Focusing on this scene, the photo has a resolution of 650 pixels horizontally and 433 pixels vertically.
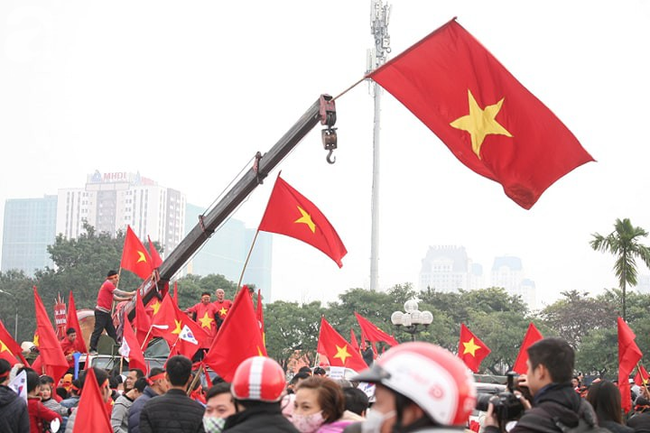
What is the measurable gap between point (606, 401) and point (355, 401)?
1.88m

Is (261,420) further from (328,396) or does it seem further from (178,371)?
(178,371)

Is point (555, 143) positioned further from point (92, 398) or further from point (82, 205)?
point (82, 205)

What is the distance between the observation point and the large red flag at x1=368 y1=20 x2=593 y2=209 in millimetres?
9836

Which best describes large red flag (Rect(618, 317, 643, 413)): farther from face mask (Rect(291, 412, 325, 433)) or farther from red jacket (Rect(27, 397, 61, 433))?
face mask (Rect(291, 412, 325, 433))

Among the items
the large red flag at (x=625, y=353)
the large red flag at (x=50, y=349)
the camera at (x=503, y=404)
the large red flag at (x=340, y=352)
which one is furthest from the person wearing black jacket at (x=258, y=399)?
the large red flag at (x=340, y=352)

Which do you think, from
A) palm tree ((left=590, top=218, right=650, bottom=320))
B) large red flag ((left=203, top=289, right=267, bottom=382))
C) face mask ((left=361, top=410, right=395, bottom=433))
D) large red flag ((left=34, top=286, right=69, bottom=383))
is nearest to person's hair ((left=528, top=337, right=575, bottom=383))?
face mask ((left=361, top=410, right=395, bottom=433))

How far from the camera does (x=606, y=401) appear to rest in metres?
6.83

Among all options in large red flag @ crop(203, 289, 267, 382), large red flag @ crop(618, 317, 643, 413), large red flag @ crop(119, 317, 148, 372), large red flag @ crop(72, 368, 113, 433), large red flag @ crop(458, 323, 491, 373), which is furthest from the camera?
large red flag @ crop(458, 323, 491, 373)

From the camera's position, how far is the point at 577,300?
201 feet

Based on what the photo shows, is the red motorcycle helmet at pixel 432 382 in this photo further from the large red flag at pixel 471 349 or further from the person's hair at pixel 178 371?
the large red flag at pixel 471 349

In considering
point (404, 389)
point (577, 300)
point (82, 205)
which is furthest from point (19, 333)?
point (82, 205)

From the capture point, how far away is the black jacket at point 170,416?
6.74m

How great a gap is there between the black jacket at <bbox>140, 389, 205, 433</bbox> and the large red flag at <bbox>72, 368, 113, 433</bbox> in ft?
4.32

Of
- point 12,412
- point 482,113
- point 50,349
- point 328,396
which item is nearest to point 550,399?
point 328,396
